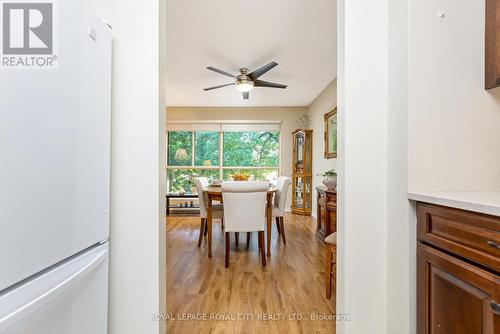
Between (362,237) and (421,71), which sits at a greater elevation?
(421,71)

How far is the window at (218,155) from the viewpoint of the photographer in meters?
5.95

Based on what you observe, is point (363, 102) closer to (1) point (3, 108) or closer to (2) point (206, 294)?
(1) point (3, 108)

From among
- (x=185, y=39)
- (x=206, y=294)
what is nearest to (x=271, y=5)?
(x=185, y=39)

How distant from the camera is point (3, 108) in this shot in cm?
61

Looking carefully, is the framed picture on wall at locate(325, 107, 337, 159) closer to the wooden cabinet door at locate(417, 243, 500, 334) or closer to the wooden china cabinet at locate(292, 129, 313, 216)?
the wooden china cabinet at locate(292, 129, 313, 216)

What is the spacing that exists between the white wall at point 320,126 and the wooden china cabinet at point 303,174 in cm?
14

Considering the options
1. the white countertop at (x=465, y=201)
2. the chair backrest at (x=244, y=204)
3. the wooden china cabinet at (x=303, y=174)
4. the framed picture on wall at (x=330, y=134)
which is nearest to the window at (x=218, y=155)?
the wooden china cabinet at (x=303, y=174)

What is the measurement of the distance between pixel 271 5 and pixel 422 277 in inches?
89.2

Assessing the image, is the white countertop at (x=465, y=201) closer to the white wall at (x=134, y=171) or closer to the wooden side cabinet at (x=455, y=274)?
the wooden side cabinet at (x=455, y=274)

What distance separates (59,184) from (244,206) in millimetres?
1939

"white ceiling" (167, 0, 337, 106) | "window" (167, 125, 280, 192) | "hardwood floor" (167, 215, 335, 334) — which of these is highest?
"white ceiling" (167, 0, 337, 106)

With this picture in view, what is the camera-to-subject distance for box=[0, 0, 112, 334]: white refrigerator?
63 cm

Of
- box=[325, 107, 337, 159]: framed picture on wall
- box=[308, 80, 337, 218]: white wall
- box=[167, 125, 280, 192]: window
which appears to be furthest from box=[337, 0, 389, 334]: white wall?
box=[167, 125, 280, 192]: window

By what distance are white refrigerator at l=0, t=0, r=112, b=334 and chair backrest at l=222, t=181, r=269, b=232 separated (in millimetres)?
1551
